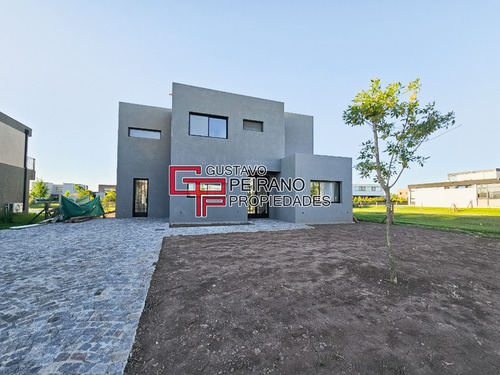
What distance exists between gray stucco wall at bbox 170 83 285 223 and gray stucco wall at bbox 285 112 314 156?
189cm

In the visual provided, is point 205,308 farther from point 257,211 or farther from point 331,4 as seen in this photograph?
point 331,4

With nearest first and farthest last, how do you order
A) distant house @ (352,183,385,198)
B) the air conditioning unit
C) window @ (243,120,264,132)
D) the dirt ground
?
the dirt ground → window @ (243,120,264,132) → the air conditioning unit → distant house @ (352,183,385,198)

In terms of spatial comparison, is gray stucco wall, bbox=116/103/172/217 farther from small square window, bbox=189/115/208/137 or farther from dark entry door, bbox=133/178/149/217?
small square window, bbox=189/115/208/137

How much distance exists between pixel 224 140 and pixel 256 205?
4.36 metres

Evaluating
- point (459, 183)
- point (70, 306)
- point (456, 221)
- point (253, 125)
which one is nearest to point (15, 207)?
point (253, 125)

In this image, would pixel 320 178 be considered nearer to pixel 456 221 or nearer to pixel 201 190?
pixel 201 190

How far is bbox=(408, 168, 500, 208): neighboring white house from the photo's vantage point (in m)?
22.0

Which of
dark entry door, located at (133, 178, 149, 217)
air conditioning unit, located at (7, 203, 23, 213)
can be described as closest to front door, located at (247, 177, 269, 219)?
dark entry door, located at (133, 178, 149, 217)

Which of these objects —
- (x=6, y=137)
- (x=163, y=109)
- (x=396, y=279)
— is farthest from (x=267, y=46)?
(x=6, y=137)

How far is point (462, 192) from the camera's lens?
80.6ft

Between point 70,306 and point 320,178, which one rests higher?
point 320,178

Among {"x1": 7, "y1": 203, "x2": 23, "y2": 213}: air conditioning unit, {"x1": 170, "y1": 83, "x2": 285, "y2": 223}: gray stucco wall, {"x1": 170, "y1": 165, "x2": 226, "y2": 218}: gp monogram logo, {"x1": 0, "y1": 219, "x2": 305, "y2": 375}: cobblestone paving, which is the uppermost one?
{"x1": 170, "y1": 83, "x2": 285, "y2": 223}: gray stucco wall

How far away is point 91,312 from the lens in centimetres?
236

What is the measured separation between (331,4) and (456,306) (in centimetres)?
1014
